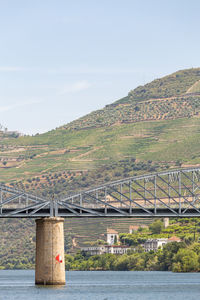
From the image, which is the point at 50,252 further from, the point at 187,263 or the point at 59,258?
the point at 187,263

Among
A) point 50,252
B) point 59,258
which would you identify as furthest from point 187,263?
point 50,252

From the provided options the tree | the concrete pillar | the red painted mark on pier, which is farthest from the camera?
the tree

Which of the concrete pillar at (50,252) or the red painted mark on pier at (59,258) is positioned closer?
the concrete pillar at (50,252)

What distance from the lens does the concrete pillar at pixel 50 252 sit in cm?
11662

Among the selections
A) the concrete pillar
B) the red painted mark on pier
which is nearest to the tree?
the concrete pillar

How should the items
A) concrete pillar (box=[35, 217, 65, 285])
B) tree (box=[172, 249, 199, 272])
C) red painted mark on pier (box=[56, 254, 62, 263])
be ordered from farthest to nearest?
tree (box=[172, 249, 199, 272]) < red painted mark on pier (box=[56, 254, 62, 263]) < concrete pillar (box=[35, 217, 65, 285])

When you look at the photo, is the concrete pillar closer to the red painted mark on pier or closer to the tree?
the red painted mark on pier

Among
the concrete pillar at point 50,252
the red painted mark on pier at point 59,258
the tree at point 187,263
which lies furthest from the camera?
the tree at point 187,263

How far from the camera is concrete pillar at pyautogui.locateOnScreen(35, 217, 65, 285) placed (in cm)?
11662

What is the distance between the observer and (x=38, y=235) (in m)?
118

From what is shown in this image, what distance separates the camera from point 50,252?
11681 centimetres

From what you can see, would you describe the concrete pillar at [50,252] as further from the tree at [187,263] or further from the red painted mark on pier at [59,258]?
the tree at [187,263]

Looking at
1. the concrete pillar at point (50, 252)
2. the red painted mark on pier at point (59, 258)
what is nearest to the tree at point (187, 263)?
the concrete pillar at point (50, 252)

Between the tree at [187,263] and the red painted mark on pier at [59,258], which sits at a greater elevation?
the tree at [187,263]
